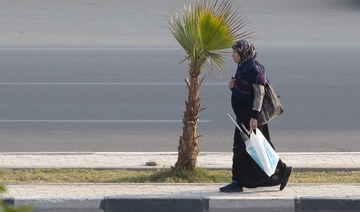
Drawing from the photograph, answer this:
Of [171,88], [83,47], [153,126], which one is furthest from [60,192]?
[83,47]

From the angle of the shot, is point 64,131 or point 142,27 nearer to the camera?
point 64,131

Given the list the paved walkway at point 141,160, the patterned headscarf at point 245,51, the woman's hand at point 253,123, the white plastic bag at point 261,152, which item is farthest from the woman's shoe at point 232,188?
the paved walkway at point 141,160

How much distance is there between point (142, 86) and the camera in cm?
1273

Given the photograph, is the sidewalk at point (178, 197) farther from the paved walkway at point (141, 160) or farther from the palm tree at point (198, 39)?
the paved walkway at point (141, 160)

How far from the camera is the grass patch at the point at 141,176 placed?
7.27m

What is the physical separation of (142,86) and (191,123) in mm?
5604

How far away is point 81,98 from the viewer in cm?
1181

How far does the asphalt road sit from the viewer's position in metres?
9.54

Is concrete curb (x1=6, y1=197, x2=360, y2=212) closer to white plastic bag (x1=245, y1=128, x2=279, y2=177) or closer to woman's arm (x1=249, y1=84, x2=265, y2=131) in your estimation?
white plastic bag (x1=245, y1=128, x2=279, y2=177)

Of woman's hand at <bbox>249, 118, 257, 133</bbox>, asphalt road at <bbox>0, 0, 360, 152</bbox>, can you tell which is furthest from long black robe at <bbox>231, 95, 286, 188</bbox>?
asphalt road at <bbox>0, 0, 360, 152</bbox>

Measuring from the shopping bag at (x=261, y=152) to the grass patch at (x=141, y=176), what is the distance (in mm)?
927

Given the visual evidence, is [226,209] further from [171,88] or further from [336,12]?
[336,12]

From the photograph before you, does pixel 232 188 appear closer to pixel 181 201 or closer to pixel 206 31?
pixel 181 201

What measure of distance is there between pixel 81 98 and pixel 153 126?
2118 mm
